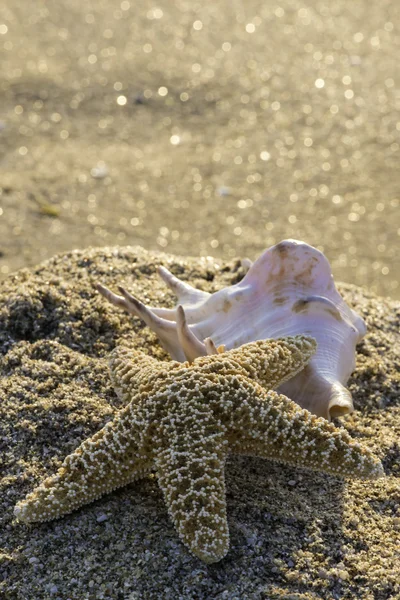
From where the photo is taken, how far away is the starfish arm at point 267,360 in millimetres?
3199

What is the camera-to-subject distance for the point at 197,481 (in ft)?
9.30

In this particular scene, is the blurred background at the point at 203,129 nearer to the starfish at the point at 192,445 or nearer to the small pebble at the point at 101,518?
the starfish at the point at 192,445

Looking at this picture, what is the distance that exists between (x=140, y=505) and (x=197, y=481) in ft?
1.32

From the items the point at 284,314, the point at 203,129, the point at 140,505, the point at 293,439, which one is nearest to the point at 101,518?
the point at 140,505

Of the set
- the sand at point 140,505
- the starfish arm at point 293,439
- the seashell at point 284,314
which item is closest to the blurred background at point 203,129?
the sand at point 140,505

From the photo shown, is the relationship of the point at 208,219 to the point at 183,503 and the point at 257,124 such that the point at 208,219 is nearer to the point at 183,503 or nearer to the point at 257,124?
the point at 257,124

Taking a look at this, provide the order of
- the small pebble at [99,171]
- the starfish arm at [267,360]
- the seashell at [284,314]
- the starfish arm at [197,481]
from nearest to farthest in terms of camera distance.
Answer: the starfish arm at [197,481] < the starfish arm at [267,360] < the seashell at [284,314] < the small pebble at [99,171]

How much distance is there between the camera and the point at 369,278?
583cm

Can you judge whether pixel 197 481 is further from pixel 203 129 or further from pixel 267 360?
pixel 203 129

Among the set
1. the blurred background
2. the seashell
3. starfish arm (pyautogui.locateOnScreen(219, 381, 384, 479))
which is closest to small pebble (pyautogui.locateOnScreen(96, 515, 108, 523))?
starfish arm (pyautogui.locateOnScreen(219, 381, 384, 479))

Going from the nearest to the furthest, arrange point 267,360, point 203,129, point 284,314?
1. point 267,360
2. point 284,314
3. point 203,129

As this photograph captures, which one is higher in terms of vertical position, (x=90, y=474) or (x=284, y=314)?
(x=284, y=314)

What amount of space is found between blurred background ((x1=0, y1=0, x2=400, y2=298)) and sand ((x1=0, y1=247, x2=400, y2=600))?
1.90 meters

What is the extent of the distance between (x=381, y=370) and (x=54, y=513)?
1980 millimetres
